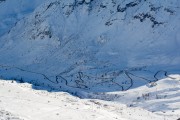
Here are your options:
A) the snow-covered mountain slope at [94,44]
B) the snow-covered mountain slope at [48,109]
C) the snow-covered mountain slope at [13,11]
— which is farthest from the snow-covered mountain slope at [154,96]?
the snow-covered mountain slope at [13,11]

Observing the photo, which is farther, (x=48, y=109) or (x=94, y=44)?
(x=94, y=44)

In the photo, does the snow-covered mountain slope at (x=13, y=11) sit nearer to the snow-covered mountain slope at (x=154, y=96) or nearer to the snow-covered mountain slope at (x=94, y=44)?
the snow-covered mountain slope at (x=94, y=44)

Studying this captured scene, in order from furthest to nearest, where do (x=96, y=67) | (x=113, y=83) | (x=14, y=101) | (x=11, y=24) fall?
(x=11, y=24)
(x=96, y=67)
(x=113, y=83)
(x=14, y=101)

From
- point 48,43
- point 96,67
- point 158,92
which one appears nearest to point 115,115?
point 158,92

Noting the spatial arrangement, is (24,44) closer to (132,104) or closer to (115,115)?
(132,104)

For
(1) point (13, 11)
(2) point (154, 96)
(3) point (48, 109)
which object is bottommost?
(3) point (48, 109)

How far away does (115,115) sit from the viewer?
2009 inches

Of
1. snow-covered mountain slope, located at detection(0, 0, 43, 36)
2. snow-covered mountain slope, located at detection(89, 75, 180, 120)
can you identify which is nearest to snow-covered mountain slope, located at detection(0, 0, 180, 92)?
snow-covered mountain slope, located at detection(0, 0, 43, 36)

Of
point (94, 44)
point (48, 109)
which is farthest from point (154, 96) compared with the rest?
point (48, 109)

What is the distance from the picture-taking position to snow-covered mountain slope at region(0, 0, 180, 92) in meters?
96.2

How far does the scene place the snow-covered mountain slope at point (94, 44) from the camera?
316 feet

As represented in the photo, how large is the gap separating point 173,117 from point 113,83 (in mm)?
32867

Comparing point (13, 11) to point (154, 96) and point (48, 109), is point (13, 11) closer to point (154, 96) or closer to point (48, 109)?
point (154, 96)

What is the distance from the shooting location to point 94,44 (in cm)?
11138
